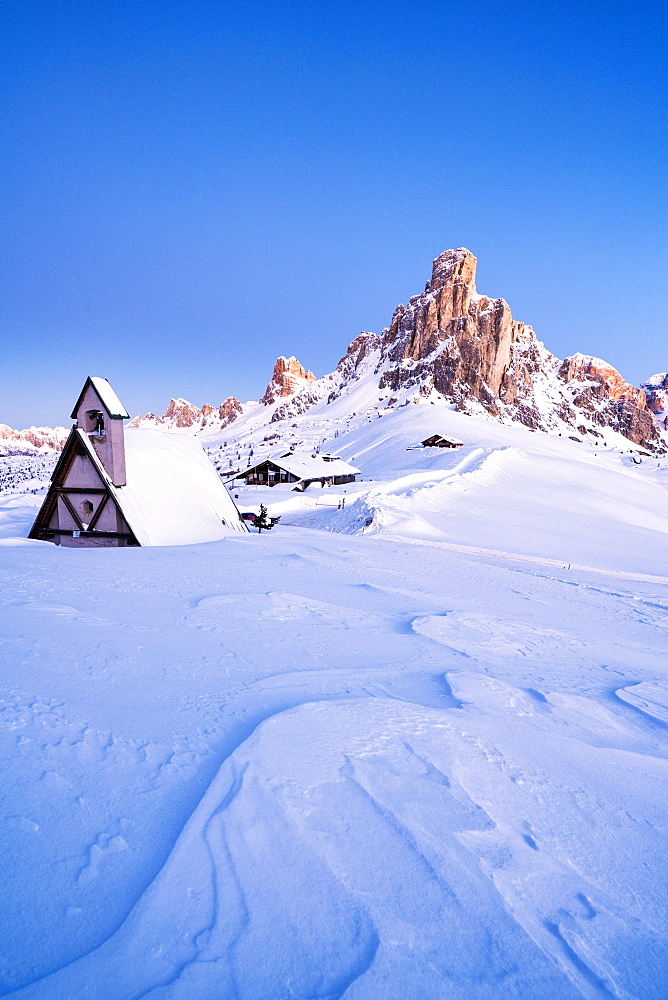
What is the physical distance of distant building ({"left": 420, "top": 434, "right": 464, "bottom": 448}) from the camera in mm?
72062

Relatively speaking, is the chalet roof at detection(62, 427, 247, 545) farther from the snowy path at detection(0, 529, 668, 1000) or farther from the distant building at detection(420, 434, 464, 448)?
the distant building at detection(420, 434, 464, 448)

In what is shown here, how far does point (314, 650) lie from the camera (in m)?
5.02

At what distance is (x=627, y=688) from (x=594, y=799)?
223 cm

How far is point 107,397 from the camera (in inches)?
587

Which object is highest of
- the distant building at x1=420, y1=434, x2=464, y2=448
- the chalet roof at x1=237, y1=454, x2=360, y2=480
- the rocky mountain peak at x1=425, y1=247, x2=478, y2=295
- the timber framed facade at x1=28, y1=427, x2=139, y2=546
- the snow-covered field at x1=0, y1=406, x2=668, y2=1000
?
the rocky mountain peak at x1=425, y1=247, x2=478, y2=295

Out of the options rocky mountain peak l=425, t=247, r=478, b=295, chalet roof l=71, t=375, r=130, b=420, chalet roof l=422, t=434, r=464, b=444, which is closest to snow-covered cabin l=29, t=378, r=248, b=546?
chalet roof l=71, t=375, r=130, b=420

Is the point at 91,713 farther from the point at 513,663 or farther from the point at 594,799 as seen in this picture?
the point at 513,663

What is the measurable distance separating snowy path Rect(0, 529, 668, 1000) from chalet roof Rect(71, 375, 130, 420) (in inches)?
406

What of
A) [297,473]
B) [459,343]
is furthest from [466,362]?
[297,473]

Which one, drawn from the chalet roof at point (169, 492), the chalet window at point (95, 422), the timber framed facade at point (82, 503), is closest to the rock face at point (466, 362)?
the chalet roof at point (169, 492)

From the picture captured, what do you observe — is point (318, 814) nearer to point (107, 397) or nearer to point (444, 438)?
point (107, 397)

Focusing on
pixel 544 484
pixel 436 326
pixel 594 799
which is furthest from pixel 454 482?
pixel 436 326

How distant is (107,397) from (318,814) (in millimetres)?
14920

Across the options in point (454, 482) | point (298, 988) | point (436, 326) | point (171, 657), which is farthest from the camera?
point (436, 326)
